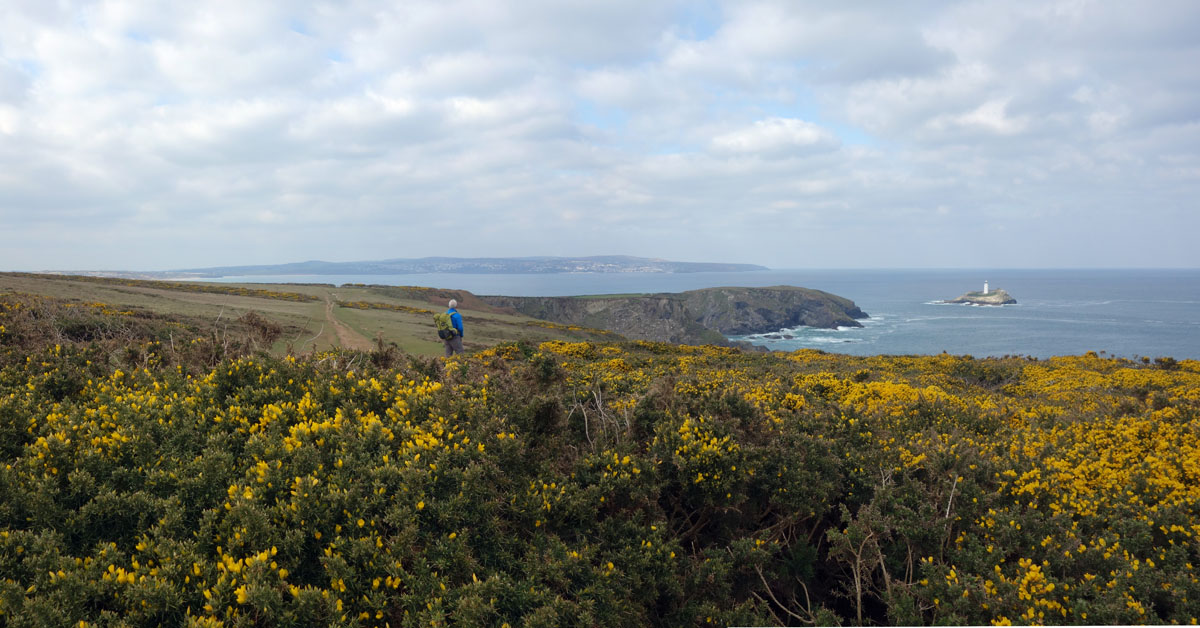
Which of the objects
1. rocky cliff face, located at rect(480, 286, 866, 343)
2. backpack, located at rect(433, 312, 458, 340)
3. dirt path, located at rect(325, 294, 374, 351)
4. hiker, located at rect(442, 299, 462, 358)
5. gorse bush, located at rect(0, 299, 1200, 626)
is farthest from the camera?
rocky cliff face, located at rect(480, 286, 866, 343)

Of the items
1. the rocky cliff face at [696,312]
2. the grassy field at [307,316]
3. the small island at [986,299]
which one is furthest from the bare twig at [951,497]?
the small island at [986,299]

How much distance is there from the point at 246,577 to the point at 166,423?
2.45 m

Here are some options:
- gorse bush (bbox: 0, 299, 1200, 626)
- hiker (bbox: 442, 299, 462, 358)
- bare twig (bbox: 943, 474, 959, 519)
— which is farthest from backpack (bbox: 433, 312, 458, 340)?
bare twig (bbox: 943, 474, 959, 519)

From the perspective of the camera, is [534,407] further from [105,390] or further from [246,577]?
[105,390]

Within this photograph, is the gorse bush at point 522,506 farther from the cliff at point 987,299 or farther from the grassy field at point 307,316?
the cliff at point 987,299

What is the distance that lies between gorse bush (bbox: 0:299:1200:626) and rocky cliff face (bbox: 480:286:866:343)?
206 ft

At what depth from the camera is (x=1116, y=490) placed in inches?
228

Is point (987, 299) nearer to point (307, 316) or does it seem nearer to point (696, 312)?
point (696, 312)

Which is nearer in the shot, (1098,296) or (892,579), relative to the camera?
(892,579)

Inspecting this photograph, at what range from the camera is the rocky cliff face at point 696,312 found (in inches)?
3155

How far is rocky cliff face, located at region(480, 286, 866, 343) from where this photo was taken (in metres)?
80.1

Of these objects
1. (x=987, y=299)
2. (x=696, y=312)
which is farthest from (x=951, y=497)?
(x=987, y=299)

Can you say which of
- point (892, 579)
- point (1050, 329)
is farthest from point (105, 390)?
point (1050, 329)

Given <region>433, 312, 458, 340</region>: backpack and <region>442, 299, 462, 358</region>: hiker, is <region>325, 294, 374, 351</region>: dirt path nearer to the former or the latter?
<region>442, 299, 462, 358</region>: hiker
